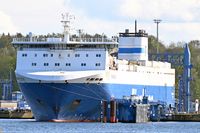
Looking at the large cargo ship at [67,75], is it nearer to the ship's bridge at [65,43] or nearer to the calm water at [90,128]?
the ship's bridge at [65,43]

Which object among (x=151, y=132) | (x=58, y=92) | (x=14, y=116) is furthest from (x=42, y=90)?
(x=14, y=116)

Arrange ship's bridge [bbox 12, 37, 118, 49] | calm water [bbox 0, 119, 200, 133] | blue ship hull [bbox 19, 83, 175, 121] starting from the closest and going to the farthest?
calm water [bbox 0, 119, 200, 133] → blue ship hull [bbox 19, 83, 175, 121] → ship's bridge [bbox 12, 37, 118, 49]

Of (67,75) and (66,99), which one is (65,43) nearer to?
(67,75)

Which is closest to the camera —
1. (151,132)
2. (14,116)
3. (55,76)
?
(151,132)

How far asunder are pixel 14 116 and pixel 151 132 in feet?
142

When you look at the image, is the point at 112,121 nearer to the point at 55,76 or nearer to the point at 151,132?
the point at 55,76

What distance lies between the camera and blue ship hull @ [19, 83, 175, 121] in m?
118

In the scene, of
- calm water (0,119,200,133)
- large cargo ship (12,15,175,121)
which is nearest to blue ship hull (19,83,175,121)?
large cargo ship (12,15,175,121)

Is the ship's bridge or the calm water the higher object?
the ship's bridge

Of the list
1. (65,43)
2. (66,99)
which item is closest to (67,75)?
(66,99)

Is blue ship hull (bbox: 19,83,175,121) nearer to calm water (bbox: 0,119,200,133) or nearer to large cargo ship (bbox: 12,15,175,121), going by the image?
large cargo ship (bbox: 12,15,175,121)

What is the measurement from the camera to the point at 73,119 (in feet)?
391

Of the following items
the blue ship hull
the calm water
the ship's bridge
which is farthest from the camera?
the ship's bridge

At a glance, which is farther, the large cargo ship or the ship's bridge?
the ship's bridge
